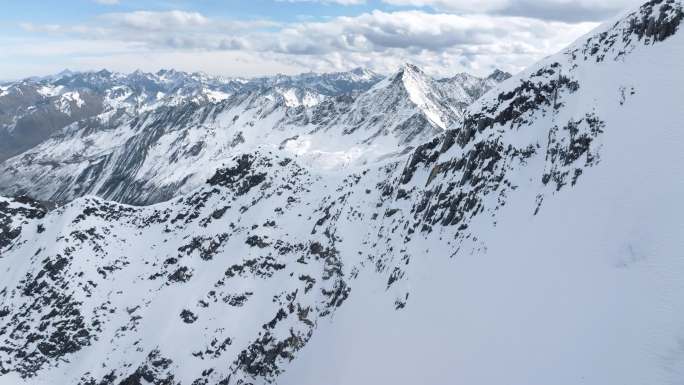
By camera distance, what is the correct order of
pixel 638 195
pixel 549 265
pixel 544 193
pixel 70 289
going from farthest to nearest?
pixel 70 289 → pixel 544 193 → pixel 549 265 → pixel 638 195

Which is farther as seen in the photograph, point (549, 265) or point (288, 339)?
point (288, 339)

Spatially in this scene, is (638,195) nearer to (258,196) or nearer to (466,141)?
(466,141)

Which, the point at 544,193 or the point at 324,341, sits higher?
the point at 544,193

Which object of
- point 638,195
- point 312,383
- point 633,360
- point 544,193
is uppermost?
point 638,195

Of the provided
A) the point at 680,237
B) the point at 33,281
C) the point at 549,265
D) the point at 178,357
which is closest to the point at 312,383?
the point at 178,357

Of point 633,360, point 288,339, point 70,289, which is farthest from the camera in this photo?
point 70,289

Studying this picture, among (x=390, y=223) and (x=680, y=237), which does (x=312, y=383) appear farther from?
(x=680, y=237)

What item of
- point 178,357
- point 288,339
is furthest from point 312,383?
point 178,357
